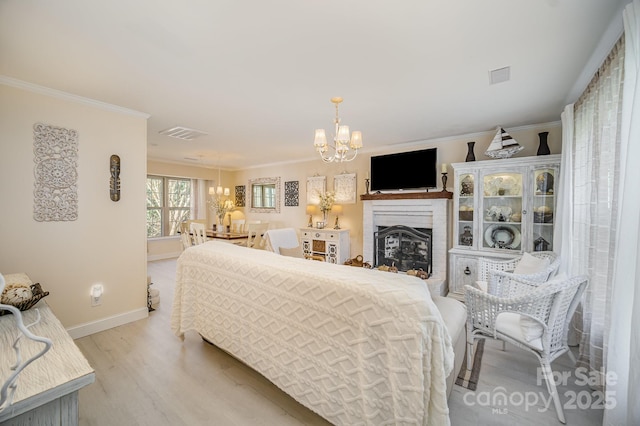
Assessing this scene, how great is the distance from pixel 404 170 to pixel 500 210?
1586mm

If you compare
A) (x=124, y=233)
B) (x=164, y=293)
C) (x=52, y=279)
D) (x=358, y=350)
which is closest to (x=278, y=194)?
(x=164, y=293)

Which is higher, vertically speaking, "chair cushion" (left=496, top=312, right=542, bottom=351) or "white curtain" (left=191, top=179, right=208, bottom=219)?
"white curtain" (left=191, top=179, right=208, bottom=219)

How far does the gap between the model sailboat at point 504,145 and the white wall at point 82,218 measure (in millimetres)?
4510

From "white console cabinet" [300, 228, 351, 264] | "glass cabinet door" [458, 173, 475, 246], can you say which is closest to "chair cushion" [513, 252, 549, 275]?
"glass cabinet door" [458, 173, 475, 246]

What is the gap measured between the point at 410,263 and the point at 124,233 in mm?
4225

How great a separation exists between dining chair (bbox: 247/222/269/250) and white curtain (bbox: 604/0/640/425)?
466 centimetres

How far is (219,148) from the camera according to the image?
507 centimetres

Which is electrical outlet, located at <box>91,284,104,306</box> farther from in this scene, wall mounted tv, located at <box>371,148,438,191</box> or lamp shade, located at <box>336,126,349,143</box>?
wall mounted tv, located at <box>371,148,438,191</box>

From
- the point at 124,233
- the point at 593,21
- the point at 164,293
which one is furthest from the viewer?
the point at 164,293

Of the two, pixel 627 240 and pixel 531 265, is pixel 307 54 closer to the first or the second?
pixel 627 240

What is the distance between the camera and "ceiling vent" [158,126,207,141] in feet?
12.4


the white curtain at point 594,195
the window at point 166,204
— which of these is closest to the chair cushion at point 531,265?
the white curtain at point 594,195

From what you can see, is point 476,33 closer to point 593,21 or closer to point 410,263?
point 593,21

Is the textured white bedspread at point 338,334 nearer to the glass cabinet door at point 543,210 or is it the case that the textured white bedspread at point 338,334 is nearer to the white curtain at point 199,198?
the glass cabinet door at point 543,210
